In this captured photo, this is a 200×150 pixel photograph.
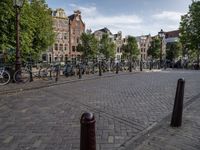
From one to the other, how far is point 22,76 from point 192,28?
31.4 meters

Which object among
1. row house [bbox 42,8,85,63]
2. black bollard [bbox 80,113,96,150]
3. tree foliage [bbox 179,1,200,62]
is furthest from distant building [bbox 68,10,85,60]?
black bollard [bbox 80,113,96,150]

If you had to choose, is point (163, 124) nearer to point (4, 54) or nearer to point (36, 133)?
point (36, 133)

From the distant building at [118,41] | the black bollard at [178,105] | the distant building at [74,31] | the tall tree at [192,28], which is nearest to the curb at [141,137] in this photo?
the black bollard at [178,105]

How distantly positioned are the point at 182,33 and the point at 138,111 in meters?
34.6

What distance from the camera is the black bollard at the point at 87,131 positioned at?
2.29 meters

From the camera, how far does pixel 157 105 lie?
6516 millimetres

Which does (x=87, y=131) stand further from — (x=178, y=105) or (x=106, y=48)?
(x=106, y=48)

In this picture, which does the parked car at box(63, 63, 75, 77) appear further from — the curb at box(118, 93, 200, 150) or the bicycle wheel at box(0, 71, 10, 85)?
the curb at box(118, 93, 200, 150)

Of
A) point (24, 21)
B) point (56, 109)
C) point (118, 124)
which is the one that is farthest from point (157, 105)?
point (24, 21)

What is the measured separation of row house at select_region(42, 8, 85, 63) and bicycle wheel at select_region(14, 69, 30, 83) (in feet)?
140

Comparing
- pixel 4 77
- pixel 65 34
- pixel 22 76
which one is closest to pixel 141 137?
pixel 4 77

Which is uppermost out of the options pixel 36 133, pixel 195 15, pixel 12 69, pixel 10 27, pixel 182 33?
pixel 195 15

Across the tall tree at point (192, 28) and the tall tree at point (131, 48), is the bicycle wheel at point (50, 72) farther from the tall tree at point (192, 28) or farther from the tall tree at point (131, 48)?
the tall tree at point (131, 48)

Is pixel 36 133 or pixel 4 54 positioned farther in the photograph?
pixel 4 54
